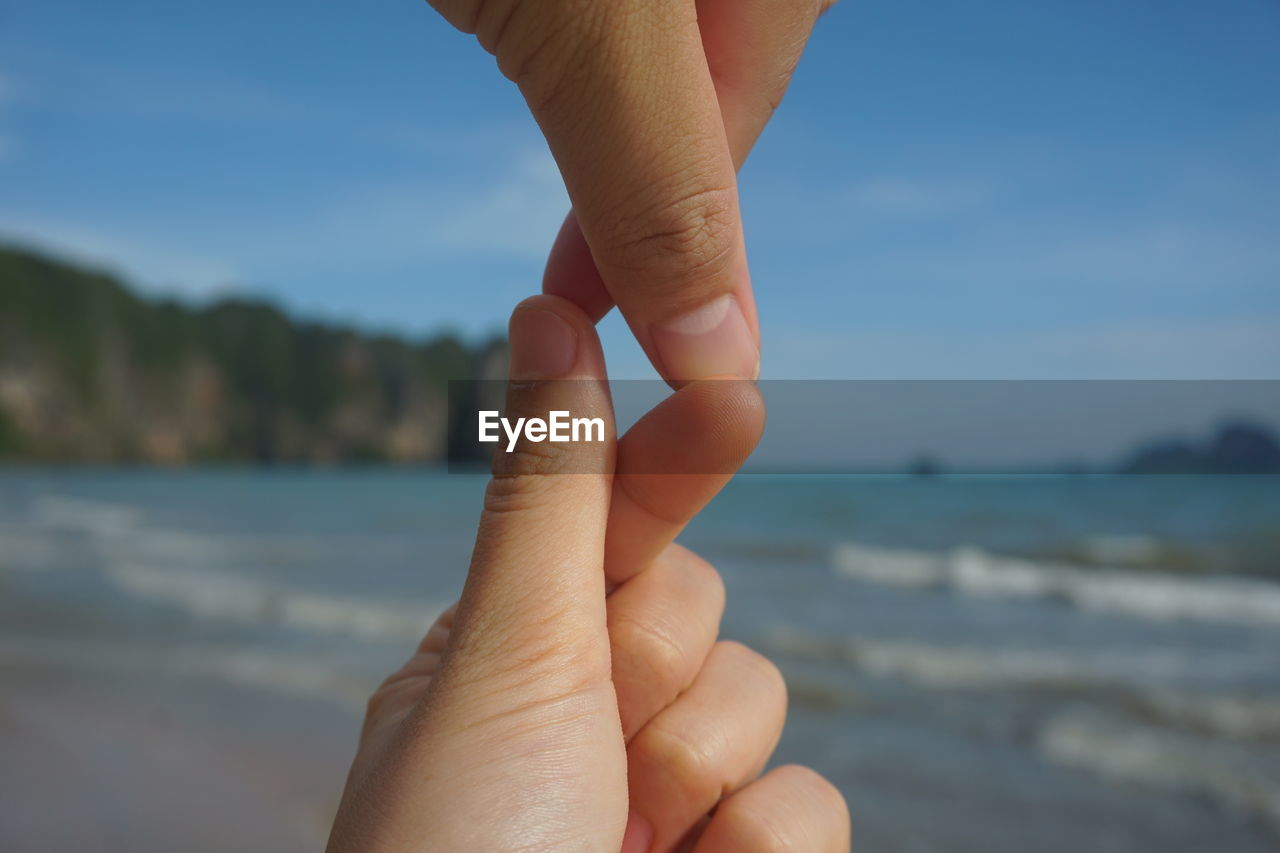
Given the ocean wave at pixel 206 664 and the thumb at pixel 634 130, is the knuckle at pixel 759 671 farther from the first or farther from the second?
the ocean wave at pixel 206 664

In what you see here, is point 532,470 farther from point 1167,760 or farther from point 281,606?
point 281,606

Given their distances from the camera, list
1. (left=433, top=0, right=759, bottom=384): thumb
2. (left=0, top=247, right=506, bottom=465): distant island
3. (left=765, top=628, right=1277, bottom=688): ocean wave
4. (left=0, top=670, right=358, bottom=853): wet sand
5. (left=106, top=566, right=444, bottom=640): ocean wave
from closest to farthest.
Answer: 1. (left=433, top=0, right=759, bottom=384): thumb
2. (left=0, top=670, right=358, bottom=853): wet sand
3. (left=765, top=628, right=1277, bottom=688): ocean wave
4. (left=106, top=566, right=444, bottom=640): ocean wave
5. (left=0, top=247, right=506, bottom=465): distant island

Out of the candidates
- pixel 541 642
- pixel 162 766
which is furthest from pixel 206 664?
pixel 541 642

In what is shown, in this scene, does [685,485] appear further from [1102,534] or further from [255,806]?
[1102,534]

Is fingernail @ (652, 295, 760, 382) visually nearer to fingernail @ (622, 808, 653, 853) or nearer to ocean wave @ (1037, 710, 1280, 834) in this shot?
fingernail @ (622, 808, 653, 853)

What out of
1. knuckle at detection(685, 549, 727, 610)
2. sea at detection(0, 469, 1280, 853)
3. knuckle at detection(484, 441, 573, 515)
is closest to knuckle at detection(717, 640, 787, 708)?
knuckle at detection(685, 549, 727, 610)

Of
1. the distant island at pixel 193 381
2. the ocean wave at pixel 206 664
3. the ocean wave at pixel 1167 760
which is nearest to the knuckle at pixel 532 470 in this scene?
the ocean wave at pixel 1167 760

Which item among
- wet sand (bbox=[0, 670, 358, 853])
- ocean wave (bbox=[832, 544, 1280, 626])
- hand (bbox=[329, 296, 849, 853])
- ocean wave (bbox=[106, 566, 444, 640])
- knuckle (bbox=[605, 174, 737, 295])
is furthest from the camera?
ocean wave (bbox=[832, 544, 1280, 626])
